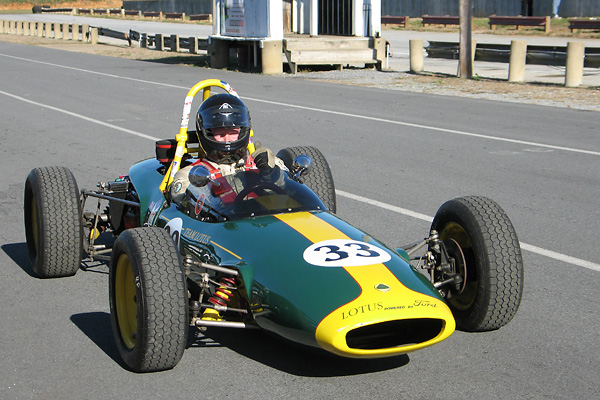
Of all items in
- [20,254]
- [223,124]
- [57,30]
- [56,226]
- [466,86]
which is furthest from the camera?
[57,30]

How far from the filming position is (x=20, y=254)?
738cm

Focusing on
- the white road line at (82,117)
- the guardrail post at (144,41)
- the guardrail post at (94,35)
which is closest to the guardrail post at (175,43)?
the guardrail post at (144,41)

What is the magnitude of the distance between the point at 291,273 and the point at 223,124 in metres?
1.77

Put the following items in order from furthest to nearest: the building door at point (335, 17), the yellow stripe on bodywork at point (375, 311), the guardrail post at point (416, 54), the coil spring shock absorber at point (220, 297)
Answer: the building door at point (335, 17)
the guardrail post at point (416, 54)
the coil spring shock absorber at point (220, 297)
the yellow stripe on bodywork at point (375, 311)

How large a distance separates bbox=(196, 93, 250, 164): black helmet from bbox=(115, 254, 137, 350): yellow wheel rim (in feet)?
4.44

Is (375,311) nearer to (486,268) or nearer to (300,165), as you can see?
(486,268)

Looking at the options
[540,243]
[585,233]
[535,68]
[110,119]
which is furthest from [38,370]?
[535,68]

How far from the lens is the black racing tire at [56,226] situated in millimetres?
6406

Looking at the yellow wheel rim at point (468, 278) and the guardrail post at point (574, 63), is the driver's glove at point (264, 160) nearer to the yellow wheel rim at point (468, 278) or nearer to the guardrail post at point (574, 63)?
the yellow wheel rim at point (468, 278)

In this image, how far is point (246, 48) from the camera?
2809cm

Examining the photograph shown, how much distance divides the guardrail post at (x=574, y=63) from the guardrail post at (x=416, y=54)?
511cm

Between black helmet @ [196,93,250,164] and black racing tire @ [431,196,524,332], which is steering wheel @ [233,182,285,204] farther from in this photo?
black racing tire @ [431,196,524,332]

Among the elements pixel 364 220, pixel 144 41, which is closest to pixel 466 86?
pixel 364 220

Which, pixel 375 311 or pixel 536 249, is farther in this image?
pixel 536 249
